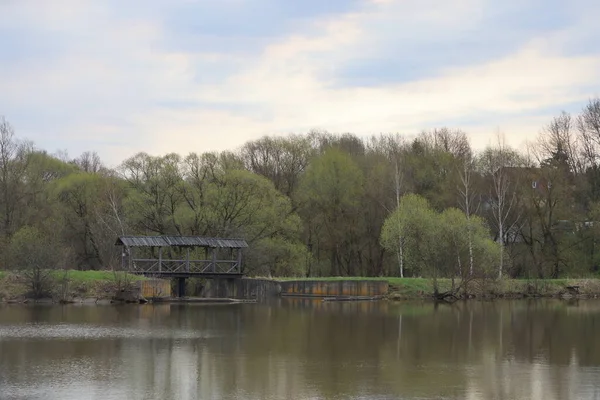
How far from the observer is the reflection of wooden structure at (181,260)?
5016 centimetres

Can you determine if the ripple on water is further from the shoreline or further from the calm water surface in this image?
the shoreline

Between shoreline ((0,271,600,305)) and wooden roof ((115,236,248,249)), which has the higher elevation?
wooden roof ((115,236,248,249))

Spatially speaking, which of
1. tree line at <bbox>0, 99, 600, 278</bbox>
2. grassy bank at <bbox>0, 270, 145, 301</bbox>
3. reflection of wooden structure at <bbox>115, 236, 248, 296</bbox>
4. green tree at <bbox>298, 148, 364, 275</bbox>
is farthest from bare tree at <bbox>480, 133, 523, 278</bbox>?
grassy bank at <bbox>0, 270, 145, 301</bbox>

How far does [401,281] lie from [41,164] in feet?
112

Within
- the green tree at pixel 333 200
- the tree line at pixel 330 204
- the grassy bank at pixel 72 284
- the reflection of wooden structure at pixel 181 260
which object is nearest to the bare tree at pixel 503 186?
the tree line at pixel 330 204

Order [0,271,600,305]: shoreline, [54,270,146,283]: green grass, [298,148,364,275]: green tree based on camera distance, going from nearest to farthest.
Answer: [0,271,600,305]: shoreline < [54,270,146,283]: green grass < [298,148,364,275]: green tree

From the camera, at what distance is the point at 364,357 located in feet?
73.9

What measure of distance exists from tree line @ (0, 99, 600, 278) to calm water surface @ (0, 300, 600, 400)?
2156 cm

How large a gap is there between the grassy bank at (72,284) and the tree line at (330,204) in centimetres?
923

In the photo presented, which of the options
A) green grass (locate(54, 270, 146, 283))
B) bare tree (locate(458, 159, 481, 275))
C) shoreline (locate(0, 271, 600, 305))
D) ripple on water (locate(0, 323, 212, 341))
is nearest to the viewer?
ripple on water (locate(0, 323, 212, 341))

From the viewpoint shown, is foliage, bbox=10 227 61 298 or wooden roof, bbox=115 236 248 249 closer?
foliage, bbox=10 227 61 298

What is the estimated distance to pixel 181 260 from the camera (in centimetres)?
5228

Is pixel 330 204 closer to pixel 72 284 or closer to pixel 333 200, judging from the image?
pixel 333 200

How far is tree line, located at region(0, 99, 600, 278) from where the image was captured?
59.8 metres
